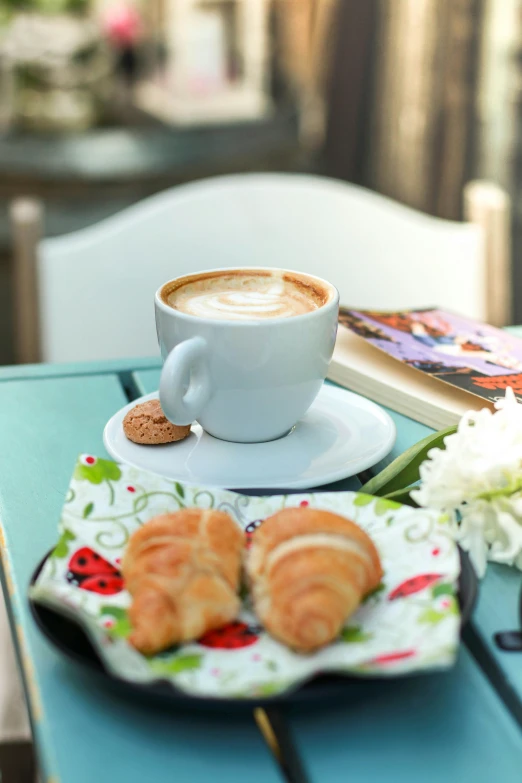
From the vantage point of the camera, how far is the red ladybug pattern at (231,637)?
382 millimetres

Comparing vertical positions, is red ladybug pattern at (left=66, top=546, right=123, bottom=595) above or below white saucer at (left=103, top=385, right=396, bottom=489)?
above

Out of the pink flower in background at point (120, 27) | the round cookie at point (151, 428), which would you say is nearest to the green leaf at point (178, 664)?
the round cookie at point (151, 428)

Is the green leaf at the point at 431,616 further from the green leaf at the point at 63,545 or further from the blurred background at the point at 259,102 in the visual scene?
the blurred background at the point at 259,102

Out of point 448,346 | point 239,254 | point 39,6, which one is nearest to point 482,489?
point 448,346

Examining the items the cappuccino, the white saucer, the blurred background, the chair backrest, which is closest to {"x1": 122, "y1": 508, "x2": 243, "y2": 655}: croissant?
the white saucer

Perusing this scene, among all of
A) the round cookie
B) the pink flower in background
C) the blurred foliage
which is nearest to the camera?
the round cookie

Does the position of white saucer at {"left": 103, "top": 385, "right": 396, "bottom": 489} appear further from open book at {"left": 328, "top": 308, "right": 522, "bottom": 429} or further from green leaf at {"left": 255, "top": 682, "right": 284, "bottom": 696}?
green leaf at {"left": 255, "top": 682, "right": 284, "bottom": 696}

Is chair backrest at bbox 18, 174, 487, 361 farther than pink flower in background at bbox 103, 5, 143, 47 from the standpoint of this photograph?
No

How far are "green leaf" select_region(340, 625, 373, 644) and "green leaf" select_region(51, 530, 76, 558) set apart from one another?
0.46ft

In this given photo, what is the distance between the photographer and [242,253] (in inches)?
46.0

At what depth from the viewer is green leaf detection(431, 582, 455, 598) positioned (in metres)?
0.39

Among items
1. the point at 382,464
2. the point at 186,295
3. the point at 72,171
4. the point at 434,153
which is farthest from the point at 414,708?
the point at 434,153

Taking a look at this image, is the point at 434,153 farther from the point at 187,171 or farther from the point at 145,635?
the point at 145,635

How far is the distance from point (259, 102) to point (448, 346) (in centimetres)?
247
